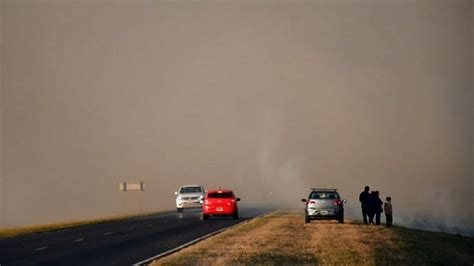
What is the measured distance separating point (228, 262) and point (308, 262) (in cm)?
222

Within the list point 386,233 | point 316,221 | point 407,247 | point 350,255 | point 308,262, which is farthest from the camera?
point 316,221

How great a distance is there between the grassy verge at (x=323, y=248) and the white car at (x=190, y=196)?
25.9 metres

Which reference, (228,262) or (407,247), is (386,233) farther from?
(228,262)

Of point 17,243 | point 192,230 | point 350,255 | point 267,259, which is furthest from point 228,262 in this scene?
point 192,230

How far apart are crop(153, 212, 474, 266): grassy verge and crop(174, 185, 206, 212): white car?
25888 mm

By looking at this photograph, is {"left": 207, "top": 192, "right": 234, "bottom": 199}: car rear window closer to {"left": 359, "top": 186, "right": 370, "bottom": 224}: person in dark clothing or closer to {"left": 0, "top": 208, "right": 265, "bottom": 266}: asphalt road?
{"left": 0, "top": 208, "right": 265, "bottom": 266}: asphalt road

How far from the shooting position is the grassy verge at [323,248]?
2558 cm

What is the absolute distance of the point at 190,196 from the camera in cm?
6800

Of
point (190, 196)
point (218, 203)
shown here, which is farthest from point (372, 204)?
point (190, 196)

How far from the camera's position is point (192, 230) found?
144 ft

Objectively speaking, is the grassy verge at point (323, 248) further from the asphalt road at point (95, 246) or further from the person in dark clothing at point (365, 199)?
the person in dark clothing at point (365, 199)

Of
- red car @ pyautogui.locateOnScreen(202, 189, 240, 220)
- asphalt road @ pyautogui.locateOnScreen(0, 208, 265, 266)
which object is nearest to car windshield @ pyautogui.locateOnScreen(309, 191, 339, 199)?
asphalt road @ pyautogui.locateOnScreen(0, 208, 265, 266)

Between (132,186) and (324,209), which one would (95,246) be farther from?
(132,186)

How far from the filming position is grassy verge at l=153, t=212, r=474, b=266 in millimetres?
25578
